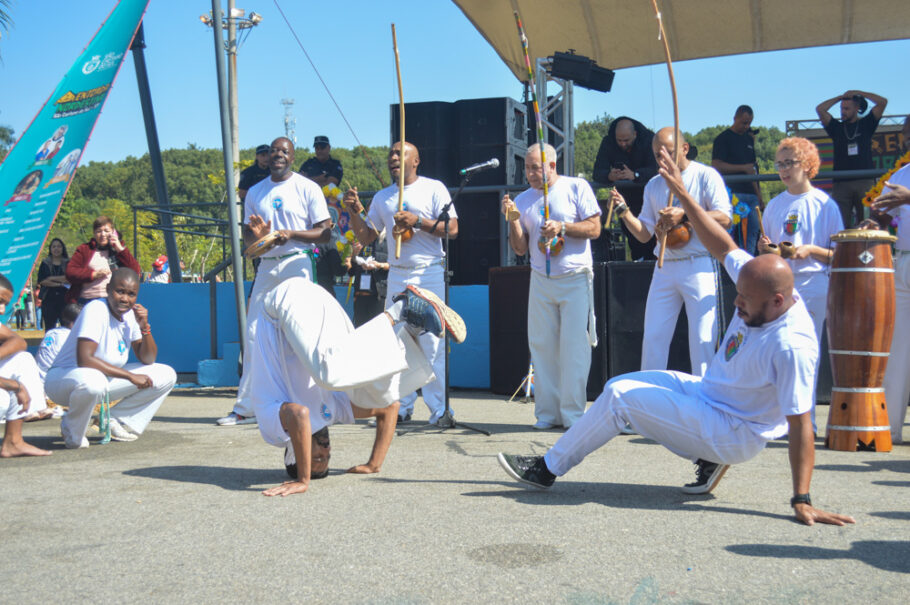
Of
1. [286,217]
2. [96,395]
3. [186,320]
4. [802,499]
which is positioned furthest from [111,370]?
[186,320]

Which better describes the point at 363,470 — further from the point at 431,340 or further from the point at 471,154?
the point at 471,154

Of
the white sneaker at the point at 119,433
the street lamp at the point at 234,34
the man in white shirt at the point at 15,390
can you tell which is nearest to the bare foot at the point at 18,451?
the man in white shirt at the point at 15,390

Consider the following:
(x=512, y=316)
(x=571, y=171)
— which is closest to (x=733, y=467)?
(x=512, y=316)

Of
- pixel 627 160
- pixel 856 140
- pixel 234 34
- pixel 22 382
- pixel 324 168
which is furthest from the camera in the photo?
pixel 234 34

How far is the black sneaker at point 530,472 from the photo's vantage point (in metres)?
3.96

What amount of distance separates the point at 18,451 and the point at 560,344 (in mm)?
3627

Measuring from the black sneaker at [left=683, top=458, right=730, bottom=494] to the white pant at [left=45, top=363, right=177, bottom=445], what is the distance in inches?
147

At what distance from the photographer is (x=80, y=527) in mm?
3482

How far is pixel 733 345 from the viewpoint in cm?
367

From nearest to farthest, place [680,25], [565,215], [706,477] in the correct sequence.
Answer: [706,477] < [565,215] < [680,25]

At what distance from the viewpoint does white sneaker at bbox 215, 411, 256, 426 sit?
6785 millimetres

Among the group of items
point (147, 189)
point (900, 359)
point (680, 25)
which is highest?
point (147, 189)

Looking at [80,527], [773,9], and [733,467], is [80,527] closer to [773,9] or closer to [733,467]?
[733,467]

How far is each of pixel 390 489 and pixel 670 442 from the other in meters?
1.31
